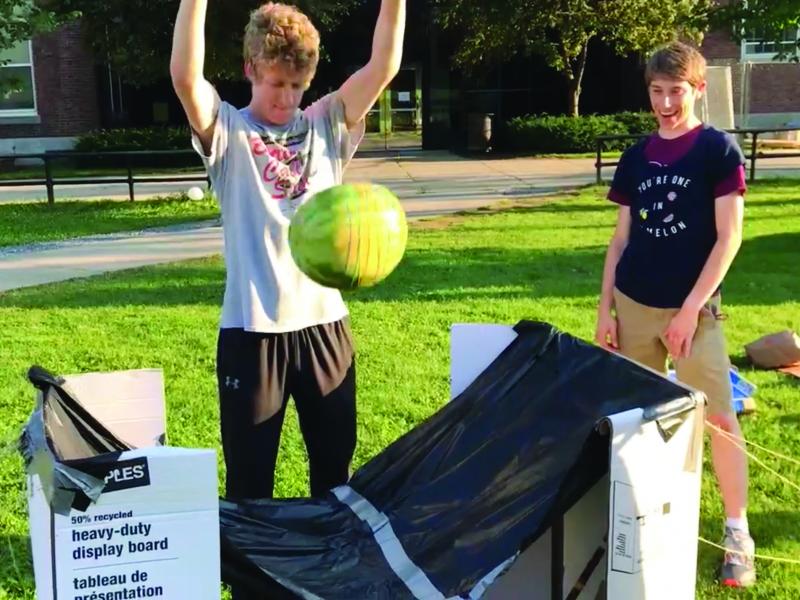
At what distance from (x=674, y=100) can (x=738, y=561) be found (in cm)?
161

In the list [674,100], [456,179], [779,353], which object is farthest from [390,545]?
[456,179]

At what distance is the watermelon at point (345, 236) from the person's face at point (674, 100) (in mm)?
1121

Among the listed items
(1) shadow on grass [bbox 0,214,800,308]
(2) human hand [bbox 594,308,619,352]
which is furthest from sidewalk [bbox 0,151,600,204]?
(2) human hand [bbox 594,308,619,352]

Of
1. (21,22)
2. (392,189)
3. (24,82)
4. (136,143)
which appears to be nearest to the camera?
(21,22)

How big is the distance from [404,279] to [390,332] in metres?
1.69

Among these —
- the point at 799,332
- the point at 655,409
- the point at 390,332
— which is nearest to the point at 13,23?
the point at 390,332

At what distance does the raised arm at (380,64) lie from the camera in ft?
9.00

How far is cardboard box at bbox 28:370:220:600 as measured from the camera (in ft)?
6.57

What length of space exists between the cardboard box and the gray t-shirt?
0.74m

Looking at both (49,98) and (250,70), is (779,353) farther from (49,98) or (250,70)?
(49,98)

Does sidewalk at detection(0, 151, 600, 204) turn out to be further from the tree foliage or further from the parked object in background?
the parked object in background

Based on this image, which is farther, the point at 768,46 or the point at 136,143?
the point at 136,143

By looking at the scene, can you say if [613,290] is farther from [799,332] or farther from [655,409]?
[799,332]

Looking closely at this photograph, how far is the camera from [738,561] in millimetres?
3279
